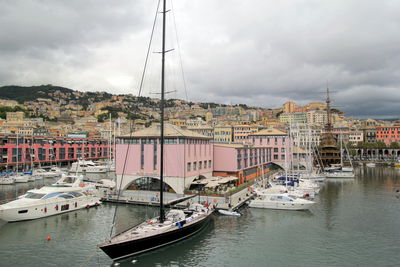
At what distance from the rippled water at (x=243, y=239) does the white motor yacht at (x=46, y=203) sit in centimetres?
80

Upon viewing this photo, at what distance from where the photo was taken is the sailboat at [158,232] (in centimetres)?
1927

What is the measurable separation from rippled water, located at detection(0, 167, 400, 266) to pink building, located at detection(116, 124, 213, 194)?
4.19 m

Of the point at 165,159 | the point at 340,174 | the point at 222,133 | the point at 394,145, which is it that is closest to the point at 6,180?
the point at 165,159

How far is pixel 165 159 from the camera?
3519 centimetres

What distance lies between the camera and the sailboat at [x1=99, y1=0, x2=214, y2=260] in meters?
19.3

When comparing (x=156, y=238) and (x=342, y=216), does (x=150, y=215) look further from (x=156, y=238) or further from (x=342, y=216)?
(x=342, y=216)

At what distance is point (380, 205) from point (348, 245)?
640 inches

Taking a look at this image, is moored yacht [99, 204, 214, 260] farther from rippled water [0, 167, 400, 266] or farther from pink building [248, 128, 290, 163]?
pink building [248, 128, 290, 163]

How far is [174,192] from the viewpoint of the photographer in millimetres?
35094

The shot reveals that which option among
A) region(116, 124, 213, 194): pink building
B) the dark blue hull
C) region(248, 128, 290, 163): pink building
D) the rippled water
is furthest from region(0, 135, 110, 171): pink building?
the dark blue hull

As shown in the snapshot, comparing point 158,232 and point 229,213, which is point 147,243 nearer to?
point 158,232

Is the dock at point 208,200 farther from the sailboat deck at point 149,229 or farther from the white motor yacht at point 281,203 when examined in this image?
the sailboat deck at point 149,229

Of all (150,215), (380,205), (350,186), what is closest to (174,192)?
(150,215)

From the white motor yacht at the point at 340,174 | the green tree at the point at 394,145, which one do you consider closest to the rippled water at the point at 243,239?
the white motor yacht at the point at 340,174
